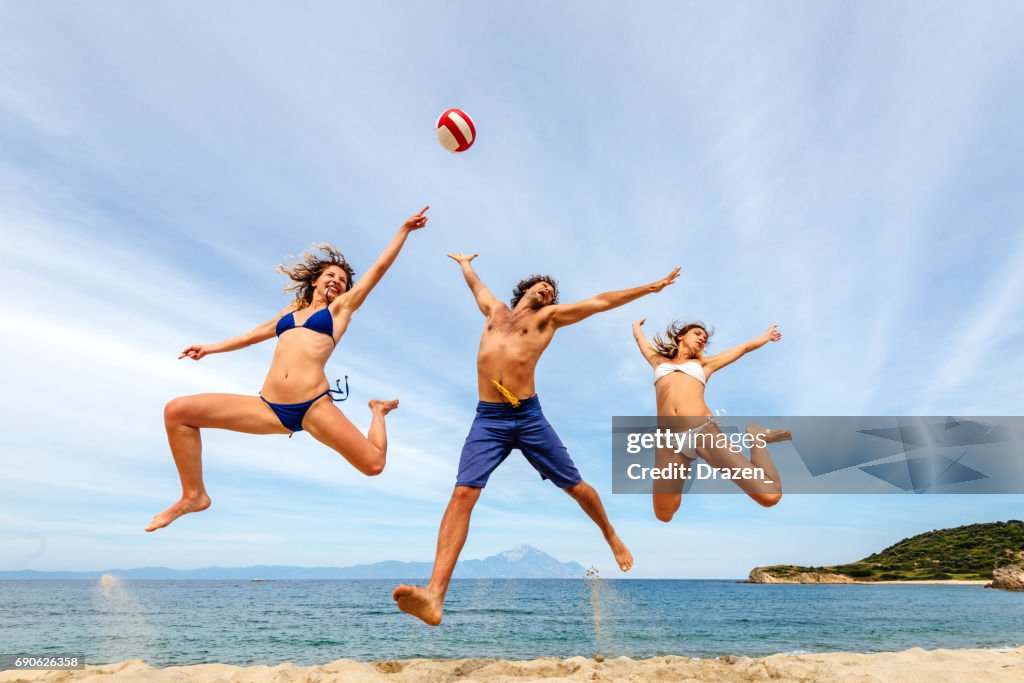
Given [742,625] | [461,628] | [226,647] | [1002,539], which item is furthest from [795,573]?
[226,647]

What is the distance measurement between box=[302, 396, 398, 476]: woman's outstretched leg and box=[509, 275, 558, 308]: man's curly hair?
234 centimetres

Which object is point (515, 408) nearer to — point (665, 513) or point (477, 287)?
point (477, 287)

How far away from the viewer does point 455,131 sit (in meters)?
6.39

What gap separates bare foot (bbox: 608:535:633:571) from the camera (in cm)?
679

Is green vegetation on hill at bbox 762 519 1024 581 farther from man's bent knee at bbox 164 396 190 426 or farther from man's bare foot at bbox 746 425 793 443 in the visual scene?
man's bent knee at bbox 164 396 190 426

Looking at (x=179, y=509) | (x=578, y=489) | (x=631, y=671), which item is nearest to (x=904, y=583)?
(x=631, y=671)

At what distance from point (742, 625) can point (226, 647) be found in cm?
2358

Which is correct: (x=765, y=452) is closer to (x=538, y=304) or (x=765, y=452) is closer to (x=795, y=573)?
(x=538, y=304)

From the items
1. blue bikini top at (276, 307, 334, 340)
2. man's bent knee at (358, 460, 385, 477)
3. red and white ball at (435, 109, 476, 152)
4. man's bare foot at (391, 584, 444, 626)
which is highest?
red and white ball at (435, 109, 476, 152)

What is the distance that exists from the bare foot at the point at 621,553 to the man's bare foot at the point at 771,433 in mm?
1936

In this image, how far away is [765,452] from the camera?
685 centimetres

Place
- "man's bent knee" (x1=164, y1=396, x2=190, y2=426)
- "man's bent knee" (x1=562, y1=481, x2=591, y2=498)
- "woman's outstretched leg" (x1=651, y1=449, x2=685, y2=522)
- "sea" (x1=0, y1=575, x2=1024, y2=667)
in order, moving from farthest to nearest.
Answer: "sea" (x1=0, y1=575, x2=1024, y2=667)
"woman's outstretched leg" (x1=651, y1=449, x2=685, y2=522)
"man's bent knee" (x1=562, y1=481, x2=591, y2=498)
"man's bent knee" (x1=164, y1=396, x2=190, y2=426)

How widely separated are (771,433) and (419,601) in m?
4.50

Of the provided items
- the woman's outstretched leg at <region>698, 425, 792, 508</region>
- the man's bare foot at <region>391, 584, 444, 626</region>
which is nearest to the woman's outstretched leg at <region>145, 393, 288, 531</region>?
the man's bare foot at <region>391, 584, 444, 626</region>
